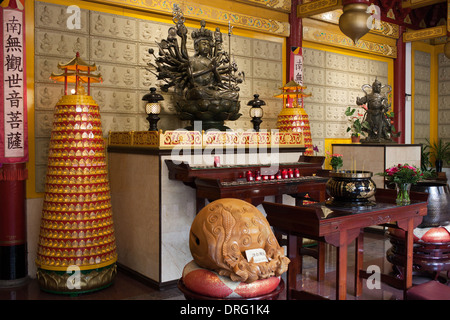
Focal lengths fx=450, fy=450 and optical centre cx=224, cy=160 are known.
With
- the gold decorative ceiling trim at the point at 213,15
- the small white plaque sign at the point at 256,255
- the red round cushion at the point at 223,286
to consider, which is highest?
the gold decorative ceiling trim at the point at 213,15

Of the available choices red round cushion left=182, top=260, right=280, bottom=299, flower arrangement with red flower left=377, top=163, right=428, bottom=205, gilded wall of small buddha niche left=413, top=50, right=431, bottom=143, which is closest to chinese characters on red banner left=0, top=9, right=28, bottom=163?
red round cushion left=182, top=260, right=280, bottom=299

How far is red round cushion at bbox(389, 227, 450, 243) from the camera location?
3.92 meters

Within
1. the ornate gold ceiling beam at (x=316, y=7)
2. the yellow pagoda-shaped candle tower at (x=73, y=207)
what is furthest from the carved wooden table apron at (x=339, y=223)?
the ornate gold ceiling beam at (x=316, y=7)

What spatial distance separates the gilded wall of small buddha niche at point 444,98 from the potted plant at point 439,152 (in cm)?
20

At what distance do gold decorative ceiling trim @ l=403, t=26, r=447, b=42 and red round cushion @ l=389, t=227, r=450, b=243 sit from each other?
482 cm

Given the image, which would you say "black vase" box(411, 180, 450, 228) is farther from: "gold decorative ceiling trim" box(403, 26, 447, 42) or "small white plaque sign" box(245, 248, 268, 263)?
"gold decorative ceiling trim" box(403, 26, 447, 42)

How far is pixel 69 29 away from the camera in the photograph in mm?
4508

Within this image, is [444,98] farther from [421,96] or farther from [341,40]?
[341,40]

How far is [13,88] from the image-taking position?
406 cm

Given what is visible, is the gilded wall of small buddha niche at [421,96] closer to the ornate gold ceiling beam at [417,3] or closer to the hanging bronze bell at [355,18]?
the ornate gold ceiling beam at [417,3]

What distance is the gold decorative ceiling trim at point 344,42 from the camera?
7.04 m

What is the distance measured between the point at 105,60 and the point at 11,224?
6.26 ft

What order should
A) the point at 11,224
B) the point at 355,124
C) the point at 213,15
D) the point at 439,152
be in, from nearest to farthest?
the point at 11,224 < the point at 213,15 < the point at 355,124 < the point at 439,152

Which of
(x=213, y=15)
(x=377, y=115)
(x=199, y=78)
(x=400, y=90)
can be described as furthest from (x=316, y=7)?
(x=400, y=90)
